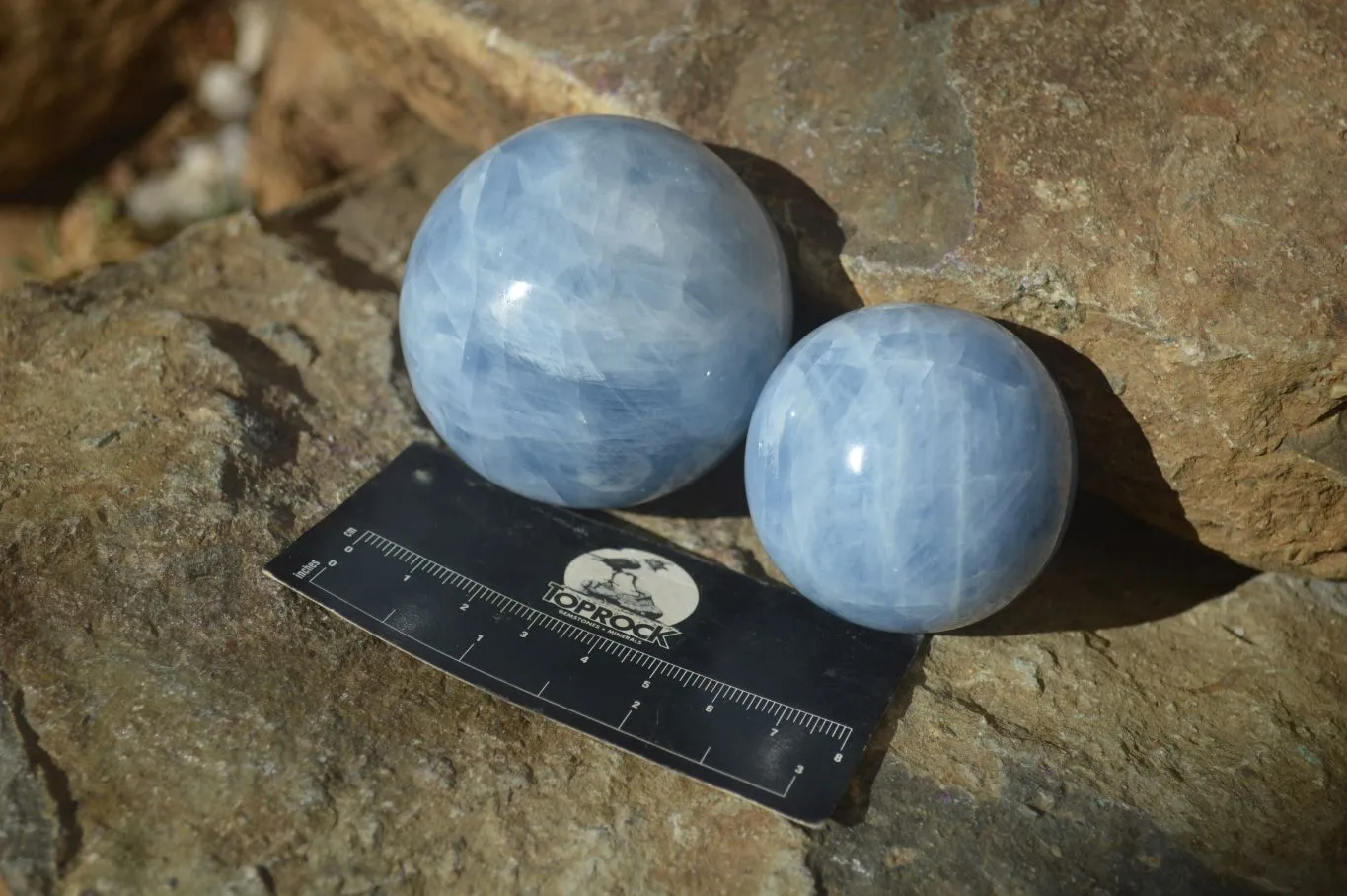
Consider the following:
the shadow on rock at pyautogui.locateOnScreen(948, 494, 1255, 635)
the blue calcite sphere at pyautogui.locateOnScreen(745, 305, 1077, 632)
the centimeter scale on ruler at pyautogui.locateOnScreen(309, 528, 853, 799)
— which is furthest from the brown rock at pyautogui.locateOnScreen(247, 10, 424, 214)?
the shadow on rock at pyautogui.locateOnScreen(948, 494, 1255, 635)

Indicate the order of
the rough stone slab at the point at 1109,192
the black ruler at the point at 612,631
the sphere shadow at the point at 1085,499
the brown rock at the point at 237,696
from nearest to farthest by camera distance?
the brown rock at the point at 237,696
the black ruler at the point at 612,631
the rough stone slab at the point at 1109,192
the sphere shadow at the point at 1085,499

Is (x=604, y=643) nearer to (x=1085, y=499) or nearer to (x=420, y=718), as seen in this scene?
(x=420, y=718)

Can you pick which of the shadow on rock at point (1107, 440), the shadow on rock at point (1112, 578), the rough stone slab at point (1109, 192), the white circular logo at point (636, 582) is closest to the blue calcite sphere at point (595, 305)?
the white circular logo at point (636, 582)

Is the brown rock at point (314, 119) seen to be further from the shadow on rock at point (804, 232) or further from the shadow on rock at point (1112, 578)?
the shadow on rock at point (1112, 578)

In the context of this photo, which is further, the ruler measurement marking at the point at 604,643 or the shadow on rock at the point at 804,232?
the shadow on rock at the point at 804,232

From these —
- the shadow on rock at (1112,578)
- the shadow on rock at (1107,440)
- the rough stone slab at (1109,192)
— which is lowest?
the shadow on rock at (1112,578)

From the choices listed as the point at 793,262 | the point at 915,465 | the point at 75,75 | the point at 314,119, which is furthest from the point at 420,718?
the point at 75,75

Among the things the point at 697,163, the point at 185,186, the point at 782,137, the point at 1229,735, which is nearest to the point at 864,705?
the point at 1229,735
